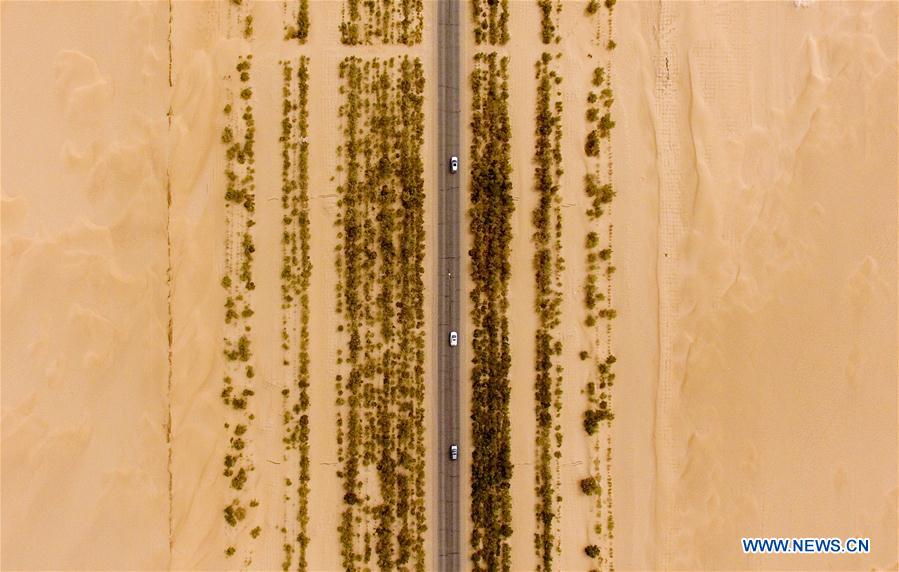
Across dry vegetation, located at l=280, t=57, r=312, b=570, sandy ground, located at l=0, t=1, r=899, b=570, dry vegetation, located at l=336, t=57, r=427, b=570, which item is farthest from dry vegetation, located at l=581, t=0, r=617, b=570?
dry vegetation, located at l=280, t=57, r=312, b=570

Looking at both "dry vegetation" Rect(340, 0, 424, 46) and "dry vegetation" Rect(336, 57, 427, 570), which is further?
"dry vegetation" Rect(340, 0, 424, 46)

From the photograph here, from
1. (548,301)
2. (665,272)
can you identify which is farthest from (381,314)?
(665,272)

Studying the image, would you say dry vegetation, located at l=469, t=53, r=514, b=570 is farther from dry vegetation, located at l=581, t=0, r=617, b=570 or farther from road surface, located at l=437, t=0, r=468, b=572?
dry vegetation, located at l=581, t=0, r=617, b=570

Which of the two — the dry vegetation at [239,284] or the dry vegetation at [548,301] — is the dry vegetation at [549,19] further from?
the dry vegetation at [239,284]

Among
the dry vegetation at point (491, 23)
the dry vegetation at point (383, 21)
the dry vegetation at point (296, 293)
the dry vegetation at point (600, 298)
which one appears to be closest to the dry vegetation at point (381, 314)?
the dry vegetation at point (383, 21)

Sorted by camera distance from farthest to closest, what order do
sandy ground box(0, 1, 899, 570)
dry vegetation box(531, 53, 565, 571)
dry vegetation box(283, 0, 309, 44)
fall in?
dry vegetation box(283, 0, 309, 44) < dry vegetation box(531, 53, 565, 571) < sandy ground box(0, 1, 899, 570)

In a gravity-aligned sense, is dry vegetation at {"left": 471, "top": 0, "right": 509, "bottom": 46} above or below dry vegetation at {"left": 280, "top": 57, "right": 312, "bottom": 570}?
above

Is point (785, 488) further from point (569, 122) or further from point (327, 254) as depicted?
point (327, 254)

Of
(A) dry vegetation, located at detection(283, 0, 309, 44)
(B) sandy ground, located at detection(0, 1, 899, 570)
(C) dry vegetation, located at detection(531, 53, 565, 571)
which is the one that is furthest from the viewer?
(A) dry vegetation, located at detection(283, 0, 309, 44)
